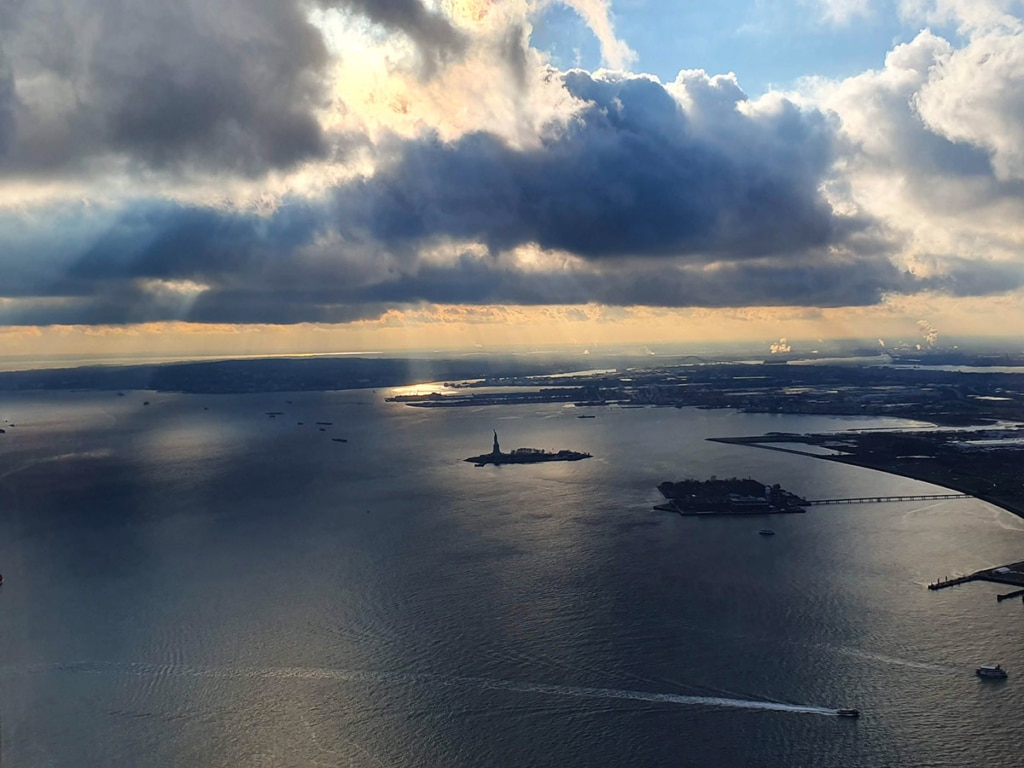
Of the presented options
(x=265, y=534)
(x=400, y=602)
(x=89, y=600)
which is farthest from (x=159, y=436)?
(x=400, y=602)

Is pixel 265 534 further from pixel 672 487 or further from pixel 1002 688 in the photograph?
pixel 1002 688

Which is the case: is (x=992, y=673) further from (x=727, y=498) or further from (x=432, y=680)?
(x=727, y=498)

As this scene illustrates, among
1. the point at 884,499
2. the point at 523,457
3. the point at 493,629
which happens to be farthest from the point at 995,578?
the point at 523,457

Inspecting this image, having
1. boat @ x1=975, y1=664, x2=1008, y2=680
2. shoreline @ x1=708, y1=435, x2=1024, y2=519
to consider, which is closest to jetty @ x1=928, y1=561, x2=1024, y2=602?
boat @ x1=975, y1=664, x2=1008, y2=680

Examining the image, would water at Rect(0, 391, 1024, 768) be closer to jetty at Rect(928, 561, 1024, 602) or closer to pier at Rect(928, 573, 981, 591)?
pier at Rect(928, 573, 981, 591)

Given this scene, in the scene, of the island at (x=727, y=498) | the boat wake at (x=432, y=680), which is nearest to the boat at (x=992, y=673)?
the boat wake at (x=432, y=680)

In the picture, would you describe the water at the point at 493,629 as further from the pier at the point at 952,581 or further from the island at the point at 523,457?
the island at the point at 523,457
